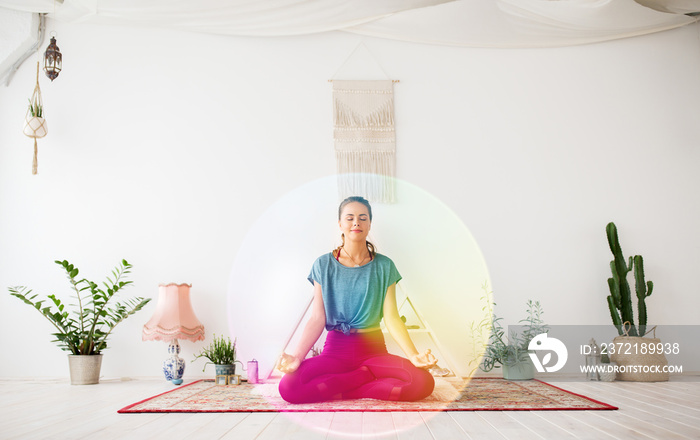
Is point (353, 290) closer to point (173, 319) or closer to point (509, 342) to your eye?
point (173, 319)

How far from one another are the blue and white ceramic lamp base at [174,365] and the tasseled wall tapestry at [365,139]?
62.5 inches

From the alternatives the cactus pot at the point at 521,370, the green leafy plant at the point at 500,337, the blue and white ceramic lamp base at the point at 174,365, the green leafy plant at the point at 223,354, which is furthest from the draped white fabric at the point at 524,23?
the blue and white ceramic lamp base at the point at 174,365

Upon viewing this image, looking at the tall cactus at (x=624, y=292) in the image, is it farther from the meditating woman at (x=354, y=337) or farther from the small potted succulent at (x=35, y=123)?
the small potted succulent at (x=35, y=123)

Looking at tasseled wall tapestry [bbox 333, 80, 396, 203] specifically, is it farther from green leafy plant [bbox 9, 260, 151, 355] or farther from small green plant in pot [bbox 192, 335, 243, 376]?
green leafy plant [bbox 9, 260, 151, 355]

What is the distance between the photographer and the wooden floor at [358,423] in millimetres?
2137

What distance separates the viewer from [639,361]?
13.0 feet

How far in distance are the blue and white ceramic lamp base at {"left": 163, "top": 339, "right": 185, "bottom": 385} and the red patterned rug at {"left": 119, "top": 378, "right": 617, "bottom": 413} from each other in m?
0.28

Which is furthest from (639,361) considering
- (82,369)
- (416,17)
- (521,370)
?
(82,369)

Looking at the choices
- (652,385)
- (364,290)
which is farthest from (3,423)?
(652,385)

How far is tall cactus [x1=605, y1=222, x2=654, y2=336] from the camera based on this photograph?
4.18 m

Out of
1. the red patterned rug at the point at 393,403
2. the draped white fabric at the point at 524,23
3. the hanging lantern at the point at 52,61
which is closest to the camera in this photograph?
the red patterned rug at the point at 393,403

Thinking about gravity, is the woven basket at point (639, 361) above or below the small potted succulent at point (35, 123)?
below

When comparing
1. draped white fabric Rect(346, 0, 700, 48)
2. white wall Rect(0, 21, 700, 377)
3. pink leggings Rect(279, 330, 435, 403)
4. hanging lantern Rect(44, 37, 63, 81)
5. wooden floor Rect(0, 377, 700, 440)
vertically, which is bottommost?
wooden floor Rect(0, 377, 700, 440)

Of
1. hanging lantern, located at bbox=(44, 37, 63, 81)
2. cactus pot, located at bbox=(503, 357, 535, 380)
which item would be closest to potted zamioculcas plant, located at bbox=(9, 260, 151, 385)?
hanging lantern, located at bbox=(44, 37, 63, 81)
